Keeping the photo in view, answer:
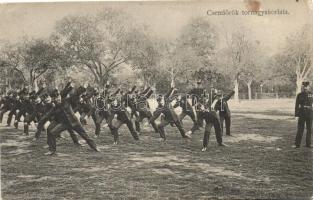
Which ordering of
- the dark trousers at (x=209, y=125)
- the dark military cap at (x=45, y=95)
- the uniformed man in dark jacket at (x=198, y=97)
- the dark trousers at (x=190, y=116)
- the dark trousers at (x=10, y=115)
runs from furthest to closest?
the dark trousers at (x=190, y=116) → the dark trousers at (x=10, y=115) → the dark military cap at (x=45, y=95) → the uniformed man in dark jacket at (x=198, y=97) → the dark trousers at (x=209, y=125)

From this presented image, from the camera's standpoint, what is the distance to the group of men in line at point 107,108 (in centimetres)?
927

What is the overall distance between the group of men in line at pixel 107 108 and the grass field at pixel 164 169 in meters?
0.42

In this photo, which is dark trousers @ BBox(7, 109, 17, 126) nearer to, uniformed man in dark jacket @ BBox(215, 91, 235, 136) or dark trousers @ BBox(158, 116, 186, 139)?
dark trousers @ BBox(158, 116, 186, 139)

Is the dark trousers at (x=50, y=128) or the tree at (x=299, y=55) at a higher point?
the tree at (x=299, y=55)

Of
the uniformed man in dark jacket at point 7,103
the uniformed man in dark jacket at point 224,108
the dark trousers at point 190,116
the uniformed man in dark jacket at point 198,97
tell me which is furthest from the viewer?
the dark trousers at point 190,116

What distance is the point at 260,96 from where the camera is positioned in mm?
14586

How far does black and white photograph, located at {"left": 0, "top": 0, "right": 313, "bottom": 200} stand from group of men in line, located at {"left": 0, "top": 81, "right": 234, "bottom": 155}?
1.3 inches

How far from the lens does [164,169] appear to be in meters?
8.52

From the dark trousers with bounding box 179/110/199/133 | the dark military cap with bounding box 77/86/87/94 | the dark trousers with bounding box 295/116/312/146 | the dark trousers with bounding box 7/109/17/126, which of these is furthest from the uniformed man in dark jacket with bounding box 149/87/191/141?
the dark trousers with bounding box 7/109/17/126

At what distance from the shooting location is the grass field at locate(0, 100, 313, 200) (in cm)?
795

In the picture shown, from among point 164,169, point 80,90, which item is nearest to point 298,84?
point 164,169

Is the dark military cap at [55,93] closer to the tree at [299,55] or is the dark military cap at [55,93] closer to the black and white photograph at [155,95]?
the black and white photograph at [155,95]

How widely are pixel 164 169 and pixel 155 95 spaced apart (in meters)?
2.57

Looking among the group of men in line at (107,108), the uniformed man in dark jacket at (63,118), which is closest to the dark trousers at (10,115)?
the group of men in line at (107,108)
